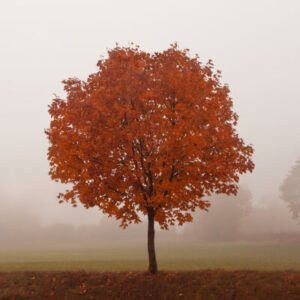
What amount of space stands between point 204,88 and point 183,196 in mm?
5865

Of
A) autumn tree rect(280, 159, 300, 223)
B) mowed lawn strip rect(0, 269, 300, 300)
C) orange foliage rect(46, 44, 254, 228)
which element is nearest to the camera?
mowed lawn strip rect(0, 269, 300, 300)

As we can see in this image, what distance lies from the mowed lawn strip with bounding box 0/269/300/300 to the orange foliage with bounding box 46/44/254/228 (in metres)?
3.04

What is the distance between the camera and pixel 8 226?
81.4 m

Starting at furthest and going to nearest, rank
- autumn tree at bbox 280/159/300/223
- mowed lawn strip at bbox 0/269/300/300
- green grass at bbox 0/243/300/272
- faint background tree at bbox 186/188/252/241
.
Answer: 1. faint background tree at bbox 186/188/252/241
2. autumn tree at bbox 280/159/300/223
3. green grass at bbox 0/243/300/272
4. mowed lawn strip at bbox 0/269/300/300

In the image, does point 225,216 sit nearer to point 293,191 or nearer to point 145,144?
point 293,191

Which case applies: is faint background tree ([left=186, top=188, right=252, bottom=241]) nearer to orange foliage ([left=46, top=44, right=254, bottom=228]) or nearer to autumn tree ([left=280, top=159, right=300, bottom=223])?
autumn tree ([left=280, top=159, right=300, bottom=223])

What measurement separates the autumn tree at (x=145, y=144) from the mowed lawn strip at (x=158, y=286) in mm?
1821

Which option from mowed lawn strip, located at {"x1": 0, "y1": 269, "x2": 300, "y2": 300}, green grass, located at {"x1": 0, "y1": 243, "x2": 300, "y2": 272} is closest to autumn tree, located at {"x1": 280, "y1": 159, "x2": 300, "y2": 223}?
green grass, located at {"x1": 0, "y1": 243, "x2": 300, "y2": 272}

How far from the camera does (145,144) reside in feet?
55.9

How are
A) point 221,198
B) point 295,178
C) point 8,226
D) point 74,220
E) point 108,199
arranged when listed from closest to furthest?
point 108,199 < point 295,178 < point 221,198 < point 8,226 < point 74,220

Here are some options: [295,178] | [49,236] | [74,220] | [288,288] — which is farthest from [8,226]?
[288,288]

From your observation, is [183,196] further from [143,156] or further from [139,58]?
[139,58]

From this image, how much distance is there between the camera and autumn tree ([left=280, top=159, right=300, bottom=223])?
60.6 metres

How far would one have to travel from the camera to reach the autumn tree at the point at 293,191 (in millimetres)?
60562
